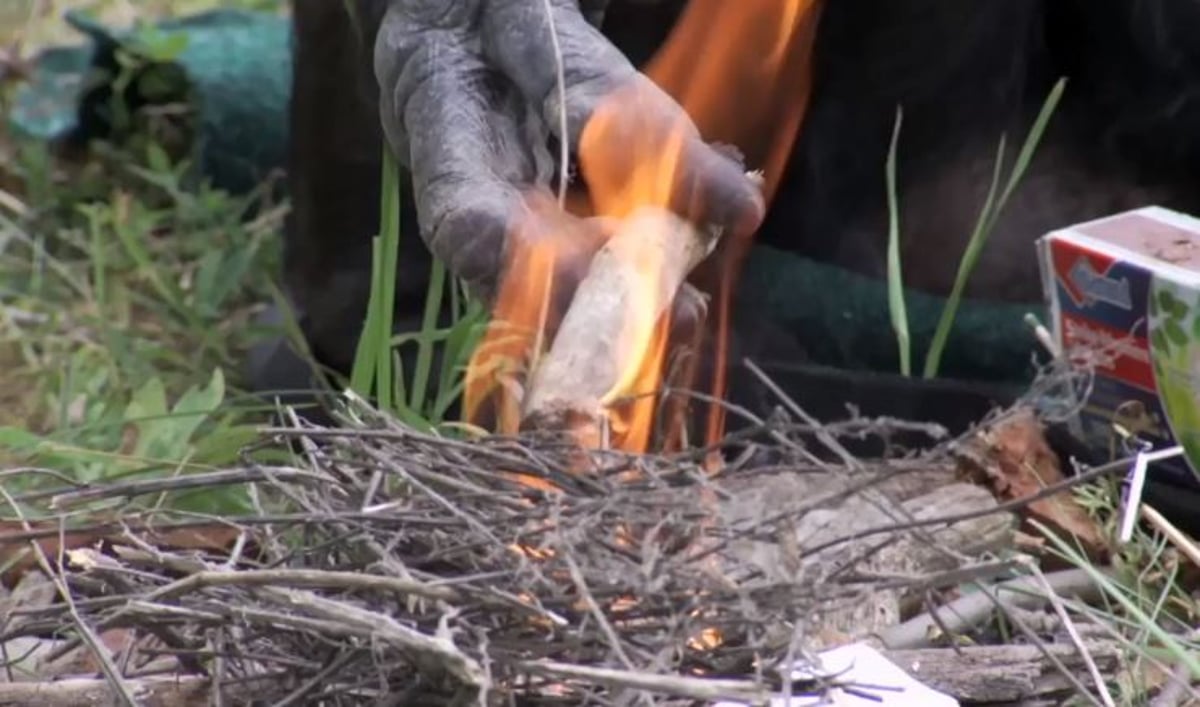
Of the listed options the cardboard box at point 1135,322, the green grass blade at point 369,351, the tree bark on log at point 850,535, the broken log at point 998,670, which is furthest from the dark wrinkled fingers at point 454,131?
the cardboard box at point 1135,322

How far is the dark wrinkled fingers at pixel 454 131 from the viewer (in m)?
1.32

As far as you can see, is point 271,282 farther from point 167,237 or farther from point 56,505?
point 56,505

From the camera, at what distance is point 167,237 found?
8.84 feet

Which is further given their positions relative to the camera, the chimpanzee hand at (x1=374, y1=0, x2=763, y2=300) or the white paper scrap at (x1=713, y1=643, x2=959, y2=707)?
the chimpanzee hand at (x1=374, y1=0, x2=763, y2=300)

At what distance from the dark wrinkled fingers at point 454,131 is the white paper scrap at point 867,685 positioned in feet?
1.10

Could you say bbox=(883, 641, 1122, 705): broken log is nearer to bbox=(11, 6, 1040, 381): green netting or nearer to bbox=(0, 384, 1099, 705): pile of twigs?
bbox=(0, 384, 1099, 705): pile of twigs

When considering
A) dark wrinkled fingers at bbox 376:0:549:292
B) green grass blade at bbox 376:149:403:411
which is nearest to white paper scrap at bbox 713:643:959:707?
dark wrinkled fingers at bbox 376:0:549:292

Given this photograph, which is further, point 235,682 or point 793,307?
point 793,307

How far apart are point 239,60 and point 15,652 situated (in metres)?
1.45

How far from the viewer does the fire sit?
130cm

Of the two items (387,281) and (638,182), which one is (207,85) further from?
(638,182)

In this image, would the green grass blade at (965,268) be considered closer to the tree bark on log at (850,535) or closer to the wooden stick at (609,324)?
the tree bark on log at (850,535)

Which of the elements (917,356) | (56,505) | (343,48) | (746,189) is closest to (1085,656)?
(746,189)

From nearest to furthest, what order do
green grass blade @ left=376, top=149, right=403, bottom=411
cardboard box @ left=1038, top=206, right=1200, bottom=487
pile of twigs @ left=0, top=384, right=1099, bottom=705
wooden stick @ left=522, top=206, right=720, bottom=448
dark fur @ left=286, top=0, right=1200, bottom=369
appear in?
1. pile of twigs @ left=0, top=384, right=1099, bottom=705
2. wooden stick @ left=522, top=206, right=720, bottom=448
3. cardboard box @ left=1038, top=206, right=1200, bottom=487
4. green grass blade @ left=376, top=149, right=403, bottom=411
5. dark fur @ left=286, top=0, right=1200, bottom=369
